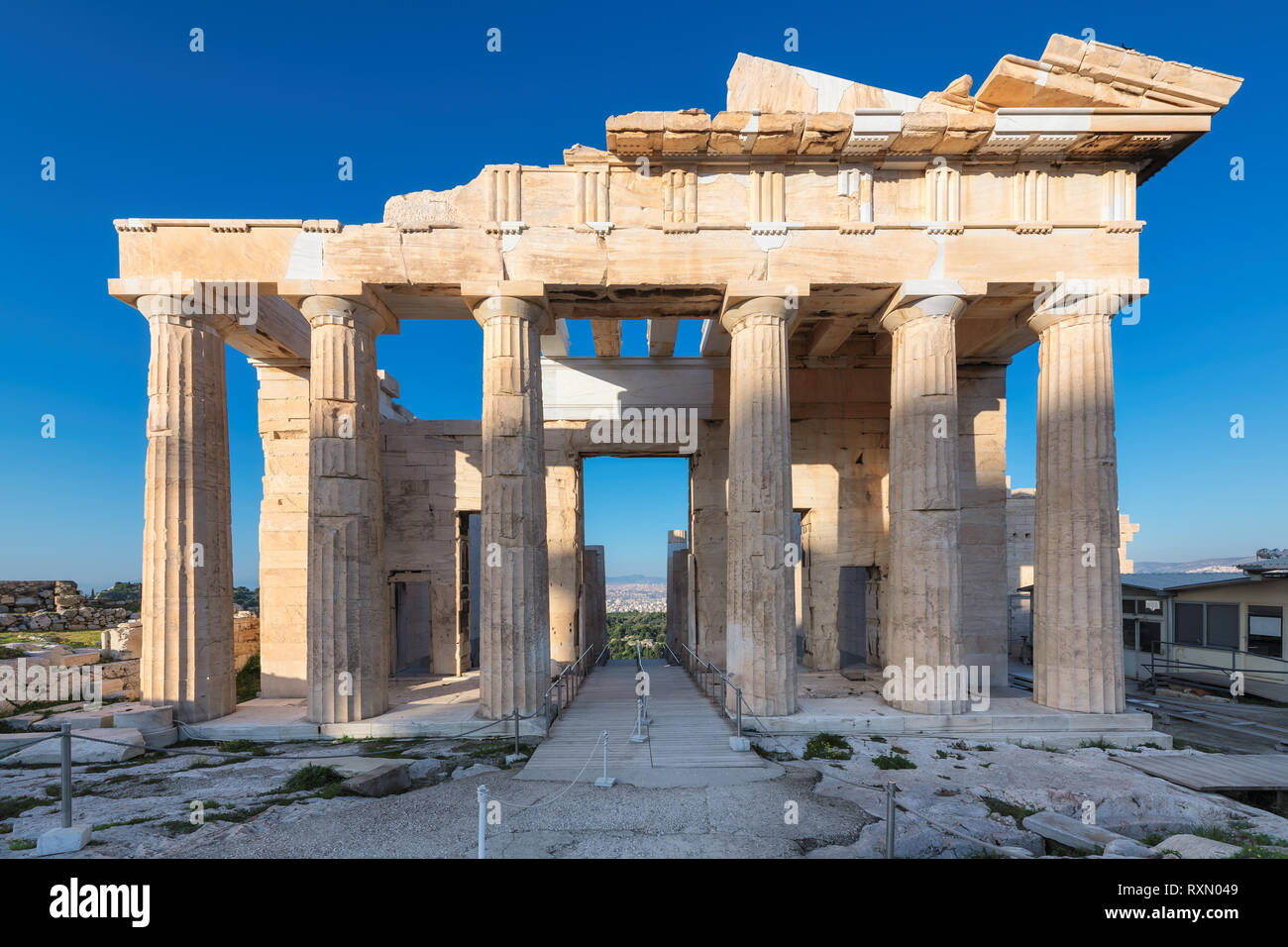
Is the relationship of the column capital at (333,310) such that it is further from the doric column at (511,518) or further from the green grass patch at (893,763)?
the green grass patch at (893,763)

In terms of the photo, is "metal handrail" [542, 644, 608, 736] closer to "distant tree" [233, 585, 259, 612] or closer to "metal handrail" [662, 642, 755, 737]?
"metal handrail" [662, 642, 755, 737]

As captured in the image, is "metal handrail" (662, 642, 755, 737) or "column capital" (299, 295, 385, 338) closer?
"metal handrail" (662, 642, 755, 737)

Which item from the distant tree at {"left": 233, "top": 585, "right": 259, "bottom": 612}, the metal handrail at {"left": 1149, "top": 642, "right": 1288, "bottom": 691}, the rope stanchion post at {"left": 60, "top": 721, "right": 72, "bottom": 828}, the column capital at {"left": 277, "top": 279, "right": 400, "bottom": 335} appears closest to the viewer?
the rope stanchion post at {"left": 60, "top": 721, "right": 72, "bottom": 828}

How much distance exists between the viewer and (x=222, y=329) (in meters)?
13.3

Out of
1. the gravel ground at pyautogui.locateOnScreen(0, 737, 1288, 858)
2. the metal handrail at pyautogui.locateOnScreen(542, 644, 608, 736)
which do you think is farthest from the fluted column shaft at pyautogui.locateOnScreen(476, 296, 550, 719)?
the gravel ground at pyautogui.locateOnScreen(0, 737, 1288, 858)

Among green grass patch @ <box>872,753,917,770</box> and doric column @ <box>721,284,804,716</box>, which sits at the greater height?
doric column @ <box>721,284,804,716</box>

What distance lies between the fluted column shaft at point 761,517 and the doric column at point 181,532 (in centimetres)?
1060

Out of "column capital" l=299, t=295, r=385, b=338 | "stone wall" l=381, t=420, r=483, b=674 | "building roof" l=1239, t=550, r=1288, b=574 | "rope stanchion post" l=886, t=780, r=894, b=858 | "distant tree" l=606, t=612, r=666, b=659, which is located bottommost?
"distant tree" l=606, t=612, r=666, b=659

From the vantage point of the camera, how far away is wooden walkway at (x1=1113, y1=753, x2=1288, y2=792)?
9.37 meters

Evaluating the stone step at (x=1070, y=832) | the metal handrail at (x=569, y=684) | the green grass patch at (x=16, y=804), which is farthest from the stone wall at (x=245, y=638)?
the stone step at (x=1070, y=832)

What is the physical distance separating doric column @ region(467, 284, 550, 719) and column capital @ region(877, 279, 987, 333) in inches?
300

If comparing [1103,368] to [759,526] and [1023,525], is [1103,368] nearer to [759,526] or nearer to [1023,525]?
[759,526]

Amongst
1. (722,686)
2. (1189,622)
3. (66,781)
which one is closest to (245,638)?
(66,781)
